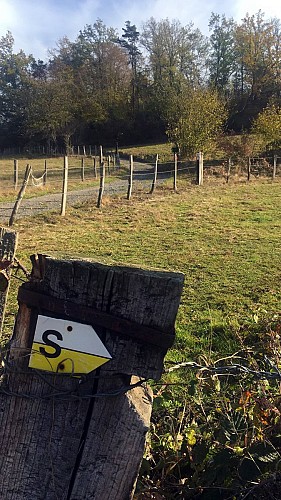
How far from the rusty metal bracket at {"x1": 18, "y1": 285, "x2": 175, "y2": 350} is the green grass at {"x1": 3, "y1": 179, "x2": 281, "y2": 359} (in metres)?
0.17

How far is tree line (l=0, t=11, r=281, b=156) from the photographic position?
45.7m

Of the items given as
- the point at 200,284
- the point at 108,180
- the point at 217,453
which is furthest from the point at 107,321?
the point at 108,180

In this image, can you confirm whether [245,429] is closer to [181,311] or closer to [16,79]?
[181,311]

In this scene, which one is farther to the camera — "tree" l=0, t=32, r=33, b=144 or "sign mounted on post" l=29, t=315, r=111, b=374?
"tree" l=0, t=32, r=33, b=144

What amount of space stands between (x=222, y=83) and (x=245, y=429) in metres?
54.8

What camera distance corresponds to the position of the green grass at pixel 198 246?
4547mm

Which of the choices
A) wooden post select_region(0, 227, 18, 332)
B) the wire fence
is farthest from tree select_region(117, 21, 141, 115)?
wooden post select_region(0, 227, 18, 332)

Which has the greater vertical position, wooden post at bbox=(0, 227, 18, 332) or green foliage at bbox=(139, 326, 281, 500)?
wooden post at bbox=(0, 227, 18, 332)

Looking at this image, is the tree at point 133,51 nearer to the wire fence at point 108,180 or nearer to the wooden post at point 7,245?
the wire fence at point 108,180

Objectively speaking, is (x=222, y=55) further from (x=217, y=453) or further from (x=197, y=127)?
(x=217, y=453)

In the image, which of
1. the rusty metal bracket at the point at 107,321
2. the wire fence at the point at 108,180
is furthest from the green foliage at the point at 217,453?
the wire fence at the point at 108,180

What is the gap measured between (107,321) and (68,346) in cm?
14

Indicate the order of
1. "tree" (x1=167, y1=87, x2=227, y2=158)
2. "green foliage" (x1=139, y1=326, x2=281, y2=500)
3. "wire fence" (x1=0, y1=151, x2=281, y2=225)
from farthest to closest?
"tree" (x1=167, y1=87, x2=227, y2=158) < "wire fence" (x1=0, y1=151, x2=281, y2=225) < "green foliage" (x1=139, y1=326, x2=281, y2=500)

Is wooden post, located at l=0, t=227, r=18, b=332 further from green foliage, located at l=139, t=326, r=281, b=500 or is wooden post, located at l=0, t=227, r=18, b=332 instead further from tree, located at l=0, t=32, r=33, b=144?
tree, located at l=0, t=32, r=33, b=144
